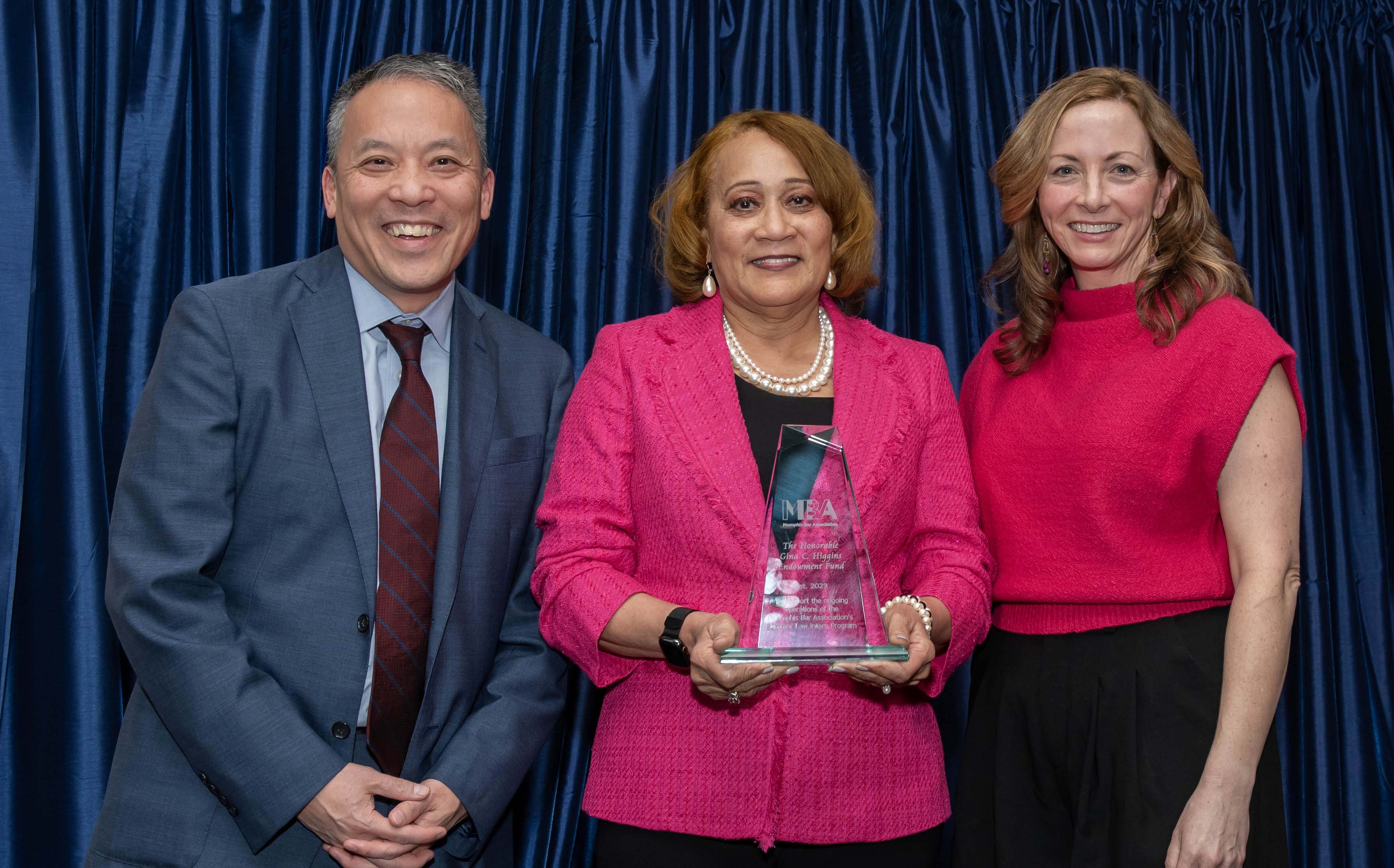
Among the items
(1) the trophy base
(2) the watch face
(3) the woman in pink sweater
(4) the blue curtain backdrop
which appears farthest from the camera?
(4) the blue curtain backdrop

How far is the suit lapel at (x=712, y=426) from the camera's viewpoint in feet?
5.27

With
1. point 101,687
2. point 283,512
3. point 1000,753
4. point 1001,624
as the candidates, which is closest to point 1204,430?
point 1001,624

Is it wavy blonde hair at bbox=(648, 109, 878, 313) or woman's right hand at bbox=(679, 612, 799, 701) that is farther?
wavy blonde hair at bbox=(648, 109, 878, 313)

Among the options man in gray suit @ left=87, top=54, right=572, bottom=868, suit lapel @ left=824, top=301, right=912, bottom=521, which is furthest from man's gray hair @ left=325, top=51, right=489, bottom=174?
suit lapel @ left=824, top=301, right=912, bottom=521

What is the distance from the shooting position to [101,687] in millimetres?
2258

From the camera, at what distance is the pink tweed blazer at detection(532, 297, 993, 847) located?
5.18ft

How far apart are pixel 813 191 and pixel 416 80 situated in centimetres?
70

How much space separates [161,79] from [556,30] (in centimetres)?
89

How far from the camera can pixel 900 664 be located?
1.45 metres

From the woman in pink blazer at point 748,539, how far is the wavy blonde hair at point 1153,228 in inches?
9.8

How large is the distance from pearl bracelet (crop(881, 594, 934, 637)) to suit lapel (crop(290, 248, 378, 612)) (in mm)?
774

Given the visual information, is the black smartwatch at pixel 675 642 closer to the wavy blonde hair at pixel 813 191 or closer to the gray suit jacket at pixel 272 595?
the gray suit jacket at pixel 272 595

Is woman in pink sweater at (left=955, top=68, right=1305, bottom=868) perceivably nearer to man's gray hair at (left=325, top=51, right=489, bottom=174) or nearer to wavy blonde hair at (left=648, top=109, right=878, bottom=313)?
wavy blonde hair at (left=648, top=109, right=878, bottom=313)

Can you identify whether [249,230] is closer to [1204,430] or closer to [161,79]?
[161,79]
